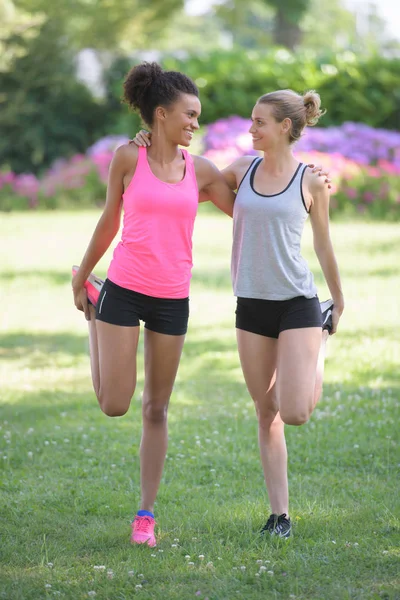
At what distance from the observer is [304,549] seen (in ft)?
14.3

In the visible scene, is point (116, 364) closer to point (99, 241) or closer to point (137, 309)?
point (137, 309)

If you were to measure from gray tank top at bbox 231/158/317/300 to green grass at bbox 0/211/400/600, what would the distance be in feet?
A: 3.87

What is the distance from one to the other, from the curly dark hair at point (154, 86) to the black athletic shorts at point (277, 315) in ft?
3.21

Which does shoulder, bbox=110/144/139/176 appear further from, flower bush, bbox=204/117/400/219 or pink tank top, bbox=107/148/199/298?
flower bush, bbox=204/117/400/219

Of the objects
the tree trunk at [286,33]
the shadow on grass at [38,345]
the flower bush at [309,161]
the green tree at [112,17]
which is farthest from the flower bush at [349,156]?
the green tree at [112,17]

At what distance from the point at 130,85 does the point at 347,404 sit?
351 centimetres

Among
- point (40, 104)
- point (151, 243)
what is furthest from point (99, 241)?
point (40, 104)

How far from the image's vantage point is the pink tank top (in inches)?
166

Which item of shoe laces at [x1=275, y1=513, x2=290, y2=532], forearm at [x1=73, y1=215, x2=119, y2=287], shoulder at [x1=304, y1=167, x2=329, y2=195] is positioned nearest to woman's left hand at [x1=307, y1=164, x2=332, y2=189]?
shoulder at [x1=304, y1=167, x2=329, y2=195]

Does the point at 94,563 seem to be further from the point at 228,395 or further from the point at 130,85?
the point at 228,395

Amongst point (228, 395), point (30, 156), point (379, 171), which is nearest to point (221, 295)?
point (228, 395)

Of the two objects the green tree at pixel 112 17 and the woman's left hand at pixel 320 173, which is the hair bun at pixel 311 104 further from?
the green tree at pixel 112 17

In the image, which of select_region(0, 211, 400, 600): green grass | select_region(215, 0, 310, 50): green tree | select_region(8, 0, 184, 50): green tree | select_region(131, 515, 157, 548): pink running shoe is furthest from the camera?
select_region(8, 0, 184, 50): green tree

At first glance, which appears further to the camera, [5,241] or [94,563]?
[5,241]
